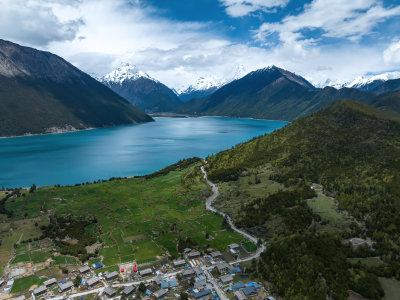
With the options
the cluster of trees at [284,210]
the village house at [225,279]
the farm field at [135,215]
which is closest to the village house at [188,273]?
the village house at [225,279]

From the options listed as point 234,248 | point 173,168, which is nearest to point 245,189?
point 234,248

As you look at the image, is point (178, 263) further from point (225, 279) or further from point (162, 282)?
point (225, 279)

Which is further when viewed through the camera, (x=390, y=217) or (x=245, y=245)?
(x=390, y=217)

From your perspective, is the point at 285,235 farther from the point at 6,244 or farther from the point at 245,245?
the point at 6,244

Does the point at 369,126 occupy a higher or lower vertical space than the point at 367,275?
higher

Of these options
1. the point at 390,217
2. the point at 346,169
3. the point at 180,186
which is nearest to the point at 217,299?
the point at 390,217

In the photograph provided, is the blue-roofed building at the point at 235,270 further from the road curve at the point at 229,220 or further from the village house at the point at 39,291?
the village house at the point at 39,291

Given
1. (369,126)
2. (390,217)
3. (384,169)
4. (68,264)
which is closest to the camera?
(68,264)

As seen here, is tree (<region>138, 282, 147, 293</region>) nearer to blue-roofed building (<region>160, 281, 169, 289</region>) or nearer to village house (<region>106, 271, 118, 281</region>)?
blue-roofed building (<region>160, 281, 169, 289</region>)

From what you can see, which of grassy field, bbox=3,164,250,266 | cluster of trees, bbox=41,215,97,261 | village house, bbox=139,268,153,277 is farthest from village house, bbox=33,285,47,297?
village house, bbox=139,268,153,277
